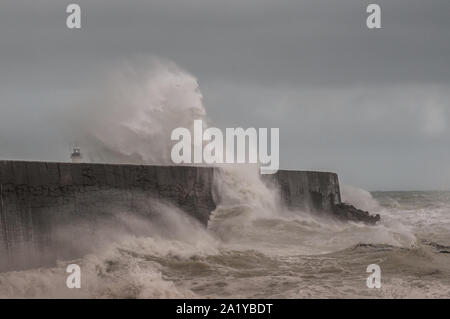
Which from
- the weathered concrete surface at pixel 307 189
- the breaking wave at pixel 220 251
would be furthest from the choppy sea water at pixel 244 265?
the weathered concrete surface at pixel 307 189

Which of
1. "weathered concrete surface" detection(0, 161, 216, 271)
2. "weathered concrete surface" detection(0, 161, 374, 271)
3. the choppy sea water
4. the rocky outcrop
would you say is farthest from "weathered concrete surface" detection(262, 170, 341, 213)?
"weathered concrete surface" detection(0, 161, 216, 271)

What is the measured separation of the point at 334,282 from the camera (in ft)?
21.9

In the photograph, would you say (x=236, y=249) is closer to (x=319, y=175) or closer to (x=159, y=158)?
(x=159, y=158)

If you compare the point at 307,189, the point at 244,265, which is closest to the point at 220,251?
the point at 244,265

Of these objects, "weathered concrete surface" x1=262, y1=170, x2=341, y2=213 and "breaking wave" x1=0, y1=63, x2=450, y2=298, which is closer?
"breaking wave" x1=0, y1=63, x2=450, y2=298

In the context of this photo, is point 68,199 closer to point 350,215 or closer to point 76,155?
point 76,155

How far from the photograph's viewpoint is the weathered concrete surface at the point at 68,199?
7.07 meters

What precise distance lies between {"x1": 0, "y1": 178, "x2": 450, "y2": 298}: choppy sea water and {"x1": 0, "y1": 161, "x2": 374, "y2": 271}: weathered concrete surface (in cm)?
28

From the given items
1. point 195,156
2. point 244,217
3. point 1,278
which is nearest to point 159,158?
point 195,156

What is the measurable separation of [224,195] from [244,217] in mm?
646

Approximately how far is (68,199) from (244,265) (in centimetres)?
241

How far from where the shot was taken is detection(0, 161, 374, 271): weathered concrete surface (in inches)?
279

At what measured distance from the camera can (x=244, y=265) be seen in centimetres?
779

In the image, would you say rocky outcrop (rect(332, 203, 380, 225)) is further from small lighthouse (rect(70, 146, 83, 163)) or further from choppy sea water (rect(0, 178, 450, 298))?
small lighthouse (rect(70, 146, 83, 163))
